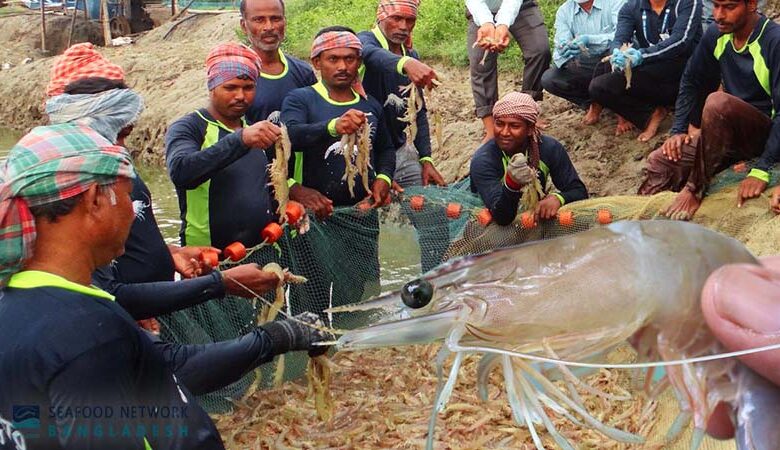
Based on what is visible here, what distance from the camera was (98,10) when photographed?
25.9 metres

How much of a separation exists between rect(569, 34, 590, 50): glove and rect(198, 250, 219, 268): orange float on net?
4.72 metres

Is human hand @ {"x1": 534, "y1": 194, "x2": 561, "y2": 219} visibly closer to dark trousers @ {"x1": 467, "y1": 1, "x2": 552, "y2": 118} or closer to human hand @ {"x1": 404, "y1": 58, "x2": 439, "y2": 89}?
human hand @ {"x1": 404, "y1": 58, "x2": 439, "y2": 89}

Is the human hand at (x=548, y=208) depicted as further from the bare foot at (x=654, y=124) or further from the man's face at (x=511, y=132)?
the bare foot at (x=654, y=124)

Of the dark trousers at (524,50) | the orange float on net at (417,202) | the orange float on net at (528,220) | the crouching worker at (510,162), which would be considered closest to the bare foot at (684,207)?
the crouching worker at (510,162)

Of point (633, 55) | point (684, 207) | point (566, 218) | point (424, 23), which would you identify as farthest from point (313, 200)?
point (424, 23)

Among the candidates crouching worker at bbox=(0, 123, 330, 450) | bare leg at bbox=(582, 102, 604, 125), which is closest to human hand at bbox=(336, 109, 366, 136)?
crouching worker at bbox=(0, 123, 330, 450)

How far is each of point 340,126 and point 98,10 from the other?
23.5 m

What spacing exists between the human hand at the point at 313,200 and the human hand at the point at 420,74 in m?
1.00

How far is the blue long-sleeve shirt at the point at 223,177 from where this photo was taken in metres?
4.36

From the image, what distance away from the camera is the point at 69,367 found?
200cm

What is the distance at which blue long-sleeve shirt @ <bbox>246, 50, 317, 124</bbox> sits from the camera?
17.8 ft

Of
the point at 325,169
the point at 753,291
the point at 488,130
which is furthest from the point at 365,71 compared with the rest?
the point at 753,291

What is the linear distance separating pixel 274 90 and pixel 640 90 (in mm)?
3645

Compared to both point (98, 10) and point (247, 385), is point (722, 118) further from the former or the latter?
point (98, 10)
